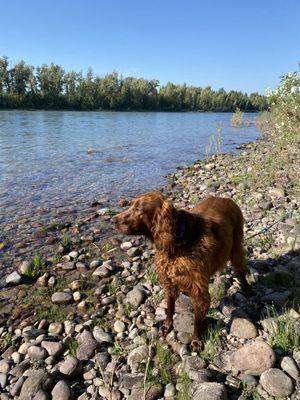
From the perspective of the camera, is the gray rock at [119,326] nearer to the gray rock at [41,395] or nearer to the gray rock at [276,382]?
the gray rock at [41,395]

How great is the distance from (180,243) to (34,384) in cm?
212

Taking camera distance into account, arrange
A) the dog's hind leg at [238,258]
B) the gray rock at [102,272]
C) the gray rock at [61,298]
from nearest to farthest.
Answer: the dog's hind leg at [238,258] → the gray rock at [61,298] → the gray rock at [102,272]

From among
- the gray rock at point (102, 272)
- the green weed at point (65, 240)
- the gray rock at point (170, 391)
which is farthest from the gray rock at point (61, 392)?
the green weed at point (65, 240)

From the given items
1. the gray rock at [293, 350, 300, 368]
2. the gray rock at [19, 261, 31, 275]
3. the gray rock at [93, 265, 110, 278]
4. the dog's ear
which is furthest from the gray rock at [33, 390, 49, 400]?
the gray rock at [19, 261, 31, 275]

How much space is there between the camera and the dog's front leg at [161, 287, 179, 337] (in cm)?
434

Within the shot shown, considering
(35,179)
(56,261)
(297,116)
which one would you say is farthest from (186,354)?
(35,179)

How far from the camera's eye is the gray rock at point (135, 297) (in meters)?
5.07

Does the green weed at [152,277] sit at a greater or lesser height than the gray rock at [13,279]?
greater

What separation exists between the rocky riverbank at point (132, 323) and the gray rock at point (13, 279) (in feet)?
0.08

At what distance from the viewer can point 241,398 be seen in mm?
3096

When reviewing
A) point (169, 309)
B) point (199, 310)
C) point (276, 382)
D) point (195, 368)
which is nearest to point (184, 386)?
point (195, 368)

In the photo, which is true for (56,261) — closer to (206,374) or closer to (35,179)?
(206,374)

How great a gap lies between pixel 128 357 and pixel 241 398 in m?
1.34

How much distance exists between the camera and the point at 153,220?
152 inches
